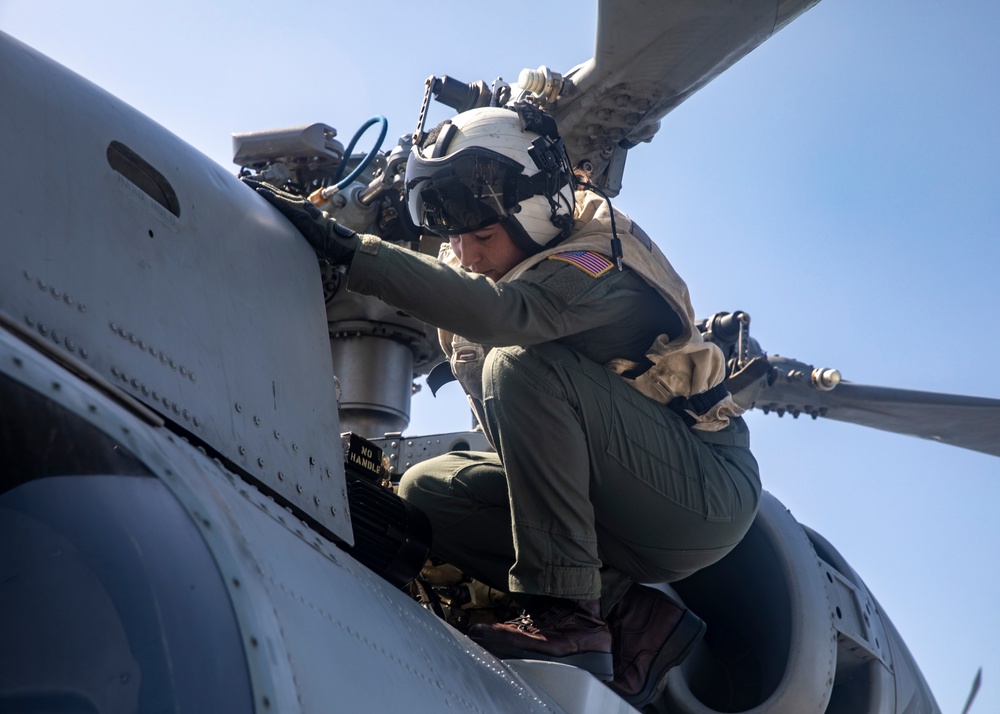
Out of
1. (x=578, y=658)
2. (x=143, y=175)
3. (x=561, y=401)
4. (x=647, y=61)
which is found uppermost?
(x=647, y=61)

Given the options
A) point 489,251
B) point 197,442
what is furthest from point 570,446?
point 197,442

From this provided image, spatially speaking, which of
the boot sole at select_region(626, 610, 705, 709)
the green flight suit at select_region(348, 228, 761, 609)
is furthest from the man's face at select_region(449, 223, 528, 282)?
the boot sole at select_region(626, 610, 705, 709)

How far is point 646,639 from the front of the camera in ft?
12.0

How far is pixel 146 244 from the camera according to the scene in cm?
229

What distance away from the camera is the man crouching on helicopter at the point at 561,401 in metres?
3.05

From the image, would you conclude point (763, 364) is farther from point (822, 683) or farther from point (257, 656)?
point (257, 656)

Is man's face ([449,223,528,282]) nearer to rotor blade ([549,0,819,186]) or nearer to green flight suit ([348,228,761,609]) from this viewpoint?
green flight suit ([348,228,761,609])

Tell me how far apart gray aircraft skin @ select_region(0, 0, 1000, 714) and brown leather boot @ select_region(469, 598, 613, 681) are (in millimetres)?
131

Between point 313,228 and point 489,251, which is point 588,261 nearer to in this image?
point 489,251

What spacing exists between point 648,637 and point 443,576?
699 mm

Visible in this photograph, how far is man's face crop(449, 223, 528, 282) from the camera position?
3.50 m

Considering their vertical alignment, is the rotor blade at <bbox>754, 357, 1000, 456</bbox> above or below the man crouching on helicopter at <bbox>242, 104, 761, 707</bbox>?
above

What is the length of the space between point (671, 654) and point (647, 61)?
1.83 m

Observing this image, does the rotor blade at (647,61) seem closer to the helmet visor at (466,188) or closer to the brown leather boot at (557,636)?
the helmet visor at (466,188)
